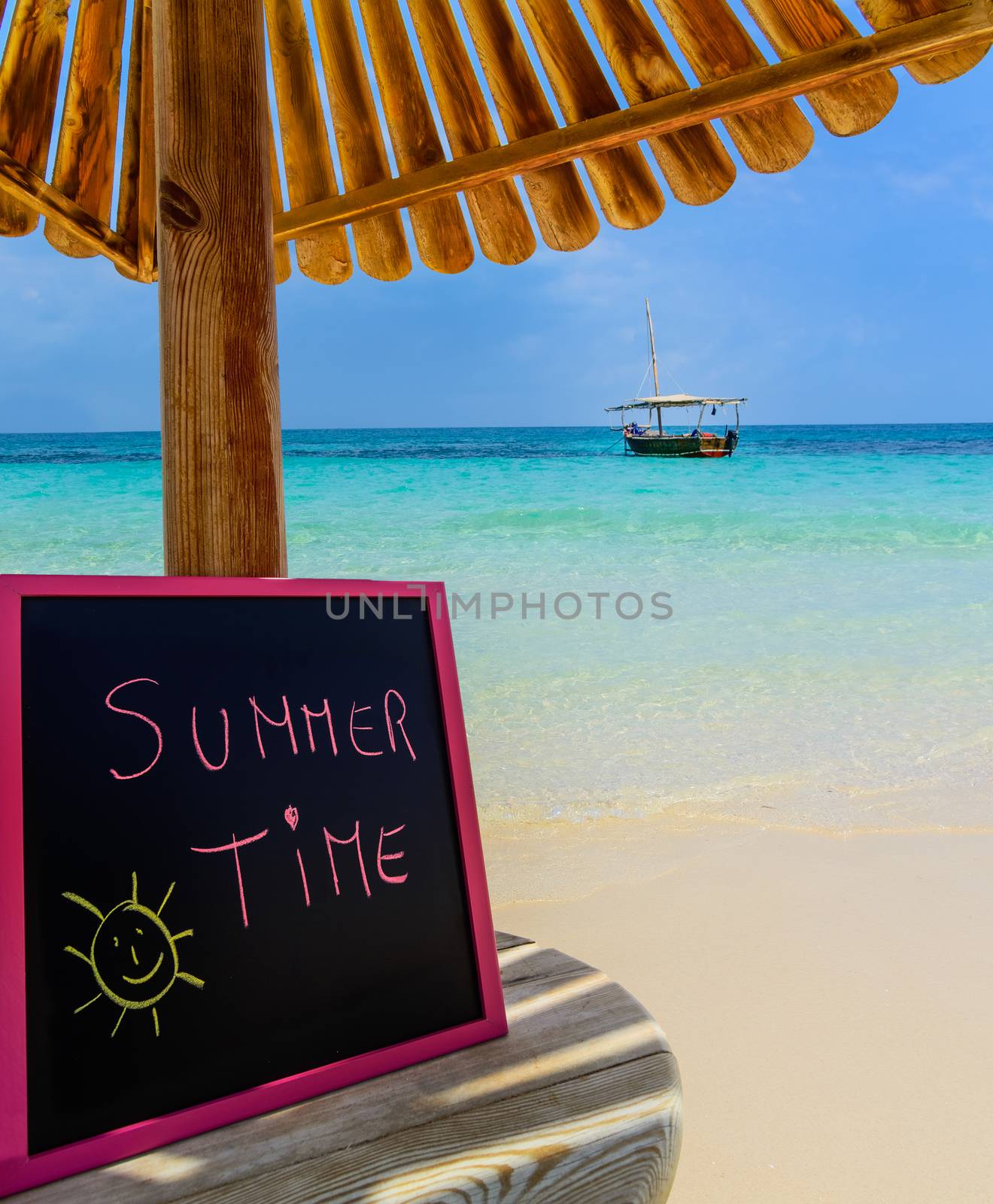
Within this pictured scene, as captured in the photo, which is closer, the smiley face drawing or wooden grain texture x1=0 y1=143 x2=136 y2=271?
the smiley face drawing

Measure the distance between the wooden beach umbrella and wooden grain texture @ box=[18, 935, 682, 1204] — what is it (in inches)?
23.6

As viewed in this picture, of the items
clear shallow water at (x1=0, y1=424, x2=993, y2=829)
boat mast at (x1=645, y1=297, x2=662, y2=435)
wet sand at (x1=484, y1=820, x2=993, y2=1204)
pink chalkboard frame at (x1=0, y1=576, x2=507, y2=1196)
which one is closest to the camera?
pink chalkboard frame at (x1=0, y1=576, x2=507, y2=1196)

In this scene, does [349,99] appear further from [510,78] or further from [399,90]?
[510,78]

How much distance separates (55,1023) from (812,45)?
5.36 ft

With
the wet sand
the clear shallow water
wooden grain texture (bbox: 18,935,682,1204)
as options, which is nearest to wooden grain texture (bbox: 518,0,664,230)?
wooden grain texture (bbox: 18,935,682,1204)

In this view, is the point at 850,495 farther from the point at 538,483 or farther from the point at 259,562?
the point at 259,562

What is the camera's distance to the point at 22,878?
0.55m

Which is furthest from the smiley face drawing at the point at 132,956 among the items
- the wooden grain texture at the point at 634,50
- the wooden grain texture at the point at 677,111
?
the wooden grain texture at the point at 634,50

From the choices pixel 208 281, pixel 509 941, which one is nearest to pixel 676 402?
pixel 208 281

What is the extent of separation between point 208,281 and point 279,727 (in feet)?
1.89

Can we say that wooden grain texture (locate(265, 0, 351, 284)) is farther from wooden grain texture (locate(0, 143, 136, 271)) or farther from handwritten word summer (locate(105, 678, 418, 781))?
handwritten word summer (locate(105, 678, 418, 781))

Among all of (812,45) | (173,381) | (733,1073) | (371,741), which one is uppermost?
(812,45)

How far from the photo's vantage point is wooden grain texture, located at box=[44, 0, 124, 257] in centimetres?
144

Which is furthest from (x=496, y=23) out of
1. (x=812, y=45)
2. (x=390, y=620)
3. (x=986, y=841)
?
(x=986, y=841)
